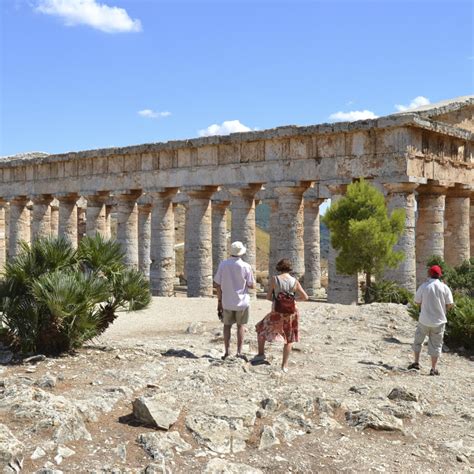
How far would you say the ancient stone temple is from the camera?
835 inches

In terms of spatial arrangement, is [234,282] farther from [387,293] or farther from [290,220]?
[290,220]

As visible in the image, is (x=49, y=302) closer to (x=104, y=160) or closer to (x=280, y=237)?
(x=280, y=237)

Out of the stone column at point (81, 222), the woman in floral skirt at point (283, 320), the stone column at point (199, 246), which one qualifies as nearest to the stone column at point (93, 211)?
the stone column at point (199, 246)

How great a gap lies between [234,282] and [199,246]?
14.9 m

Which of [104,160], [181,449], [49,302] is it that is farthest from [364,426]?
[104,160]

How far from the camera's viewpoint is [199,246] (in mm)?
25891

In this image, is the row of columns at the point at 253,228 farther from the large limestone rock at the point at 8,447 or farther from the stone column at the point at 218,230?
the large limestone rock at the point at 8,447

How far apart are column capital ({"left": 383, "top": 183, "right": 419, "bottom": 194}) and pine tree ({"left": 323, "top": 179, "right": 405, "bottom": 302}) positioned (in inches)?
44.1

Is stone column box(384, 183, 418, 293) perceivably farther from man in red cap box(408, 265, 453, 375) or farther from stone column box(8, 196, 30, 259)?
stone column box(8, 196, 30, 259)

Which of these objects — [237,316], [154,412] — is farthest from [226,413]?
[237,316]

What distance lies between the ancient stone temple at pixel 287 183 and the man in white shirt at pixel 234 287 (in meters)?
10.8

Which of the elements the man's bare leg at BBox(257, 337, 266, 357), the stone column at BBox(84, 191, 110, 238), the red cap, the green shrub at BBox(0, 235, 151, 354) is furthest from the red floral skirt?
the stone column at BBox(84, 191, 110, 238)

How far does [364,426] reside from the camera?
8602 millimetres

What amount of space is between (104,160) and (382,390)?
20936 mm
